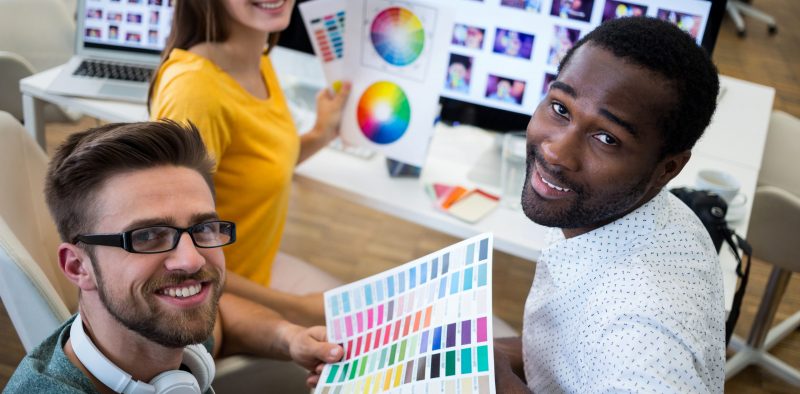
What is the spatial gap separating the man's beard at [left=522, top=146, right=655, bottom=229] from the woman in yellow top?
0.71 m

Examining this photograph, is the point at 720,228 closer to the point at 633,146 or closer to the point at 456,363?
the point at 633,146

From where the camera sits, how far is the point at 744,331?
2.93 meters

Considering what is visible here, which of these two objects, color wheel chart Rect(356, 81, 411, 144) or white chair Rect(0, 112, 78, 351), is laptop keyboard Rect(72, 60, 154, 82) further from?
color wheel chart Rect(356, 81, 411, 144)

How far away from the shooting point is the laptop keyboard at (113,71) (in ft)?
7.80

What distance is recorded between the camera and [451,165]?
2203 mm

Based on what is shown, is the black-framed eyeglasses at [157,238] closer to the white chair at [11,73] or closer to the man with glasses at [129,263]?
the man with glasses at [129,263]

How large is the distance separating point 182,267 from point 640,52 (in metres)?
0.78

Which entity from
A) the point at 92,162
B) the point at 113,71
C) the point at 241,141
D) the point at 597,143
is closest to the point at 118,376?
the point at 92,162

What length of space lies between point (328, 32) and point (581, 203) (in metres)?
1.08

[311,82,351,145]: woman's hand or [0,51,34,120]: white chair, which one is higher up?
[311,82,351,145]: woman's hand

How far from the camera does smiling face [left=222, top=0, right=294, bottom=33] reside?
5.69 feet

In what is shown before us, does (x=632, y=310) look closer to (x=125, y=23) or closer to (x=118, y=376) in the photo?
(x=118, y=376)

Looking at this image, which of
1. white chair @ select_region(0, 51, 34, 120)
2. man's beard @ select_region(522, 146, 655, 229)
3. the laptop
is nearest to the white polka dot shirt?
man's beard @ select_region(522, 146, 655, 229)

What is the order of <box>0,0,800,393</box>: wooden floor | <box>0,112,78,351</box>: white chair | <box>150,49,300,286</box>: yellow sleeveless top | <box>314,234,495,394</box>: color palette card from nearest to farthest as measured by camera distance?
<box>314,234,495,394</box>: color palette card, <box>0,112,78,351</box>: white chair, <box>150,49,300,286</box>: yellow sleeveless top, <box>0,0,800,393</box>: wooden floor
